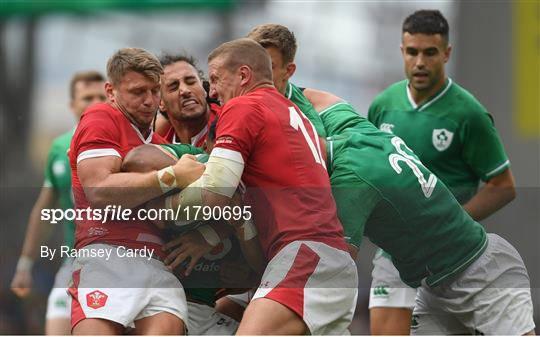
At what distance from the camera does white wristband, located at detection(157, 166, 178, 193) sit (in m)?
5.22

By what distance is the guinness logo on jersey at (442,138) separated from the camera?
6949 millimetres

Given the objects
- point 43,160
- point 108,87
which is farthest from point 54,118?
point 108,87

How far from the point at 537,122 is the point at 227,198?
4.81 meters

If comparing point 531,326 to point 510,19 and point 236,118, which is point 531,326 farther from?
point 510,19

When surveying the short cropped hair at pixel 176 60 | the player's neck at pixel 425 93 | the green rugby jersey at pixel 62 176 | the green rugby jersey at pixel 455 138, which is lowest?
the green rugby jersey at pixel 62 176

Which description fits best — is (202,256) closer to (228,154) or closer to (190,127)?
(228,154)

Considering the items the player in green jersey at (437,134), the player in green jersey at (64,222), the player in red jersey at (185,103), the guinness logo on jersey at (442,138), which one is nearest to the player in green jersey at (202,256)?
the player in red jersey at (185,103)

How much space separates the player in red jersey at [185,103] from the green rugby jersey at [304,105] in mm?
358

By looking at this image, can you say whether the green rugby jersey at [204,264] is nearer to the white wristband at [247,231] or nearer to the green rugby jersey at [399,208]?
the white wristband at [247,231]

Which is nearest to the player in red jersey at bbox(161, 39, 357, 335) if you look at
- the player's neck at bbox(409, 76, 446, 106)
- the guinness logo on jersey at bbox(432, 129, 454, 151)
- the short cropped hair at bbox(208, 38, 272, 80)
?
the short cropped hair at bbox(208, 38, 272, 80)

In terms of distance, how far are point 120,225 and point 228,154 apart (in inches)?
23.9

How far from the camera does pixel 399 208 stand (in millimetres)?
5613

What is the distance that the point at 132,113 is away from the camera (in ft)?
18.1

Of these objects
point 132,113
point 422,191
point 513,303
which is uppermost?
point 132,113
